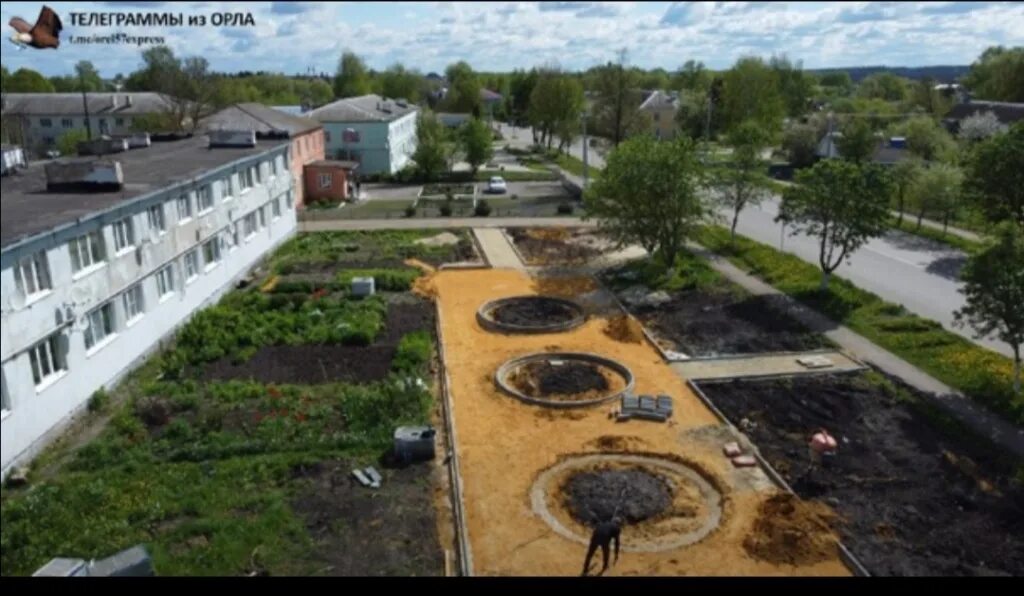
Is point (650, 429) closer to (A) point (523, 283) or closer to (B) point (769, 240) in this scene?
(A) point (523, 283)

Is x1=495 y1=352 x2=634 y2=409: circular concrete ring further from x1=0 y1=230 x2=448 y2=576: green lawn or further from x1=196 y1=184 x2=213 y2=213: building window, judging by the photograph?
x1=196 y1=184 x2=213 y2=213: building window

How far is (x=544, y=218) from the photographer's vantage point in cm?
3369

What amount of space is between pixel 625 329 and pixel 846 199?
6.63 metres

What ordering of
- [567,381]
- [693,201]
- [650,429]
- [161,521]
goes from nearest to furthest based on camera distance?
[161,521], [650,429], [567,381], [693,201]

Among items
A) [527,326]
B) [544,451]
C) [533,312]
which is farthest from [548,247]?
[544,451]

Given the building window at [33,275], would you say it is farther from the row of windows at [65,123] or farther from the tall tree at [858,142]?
the row of windows at [65,123]

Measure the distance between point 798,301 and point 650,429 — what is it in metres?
8.92

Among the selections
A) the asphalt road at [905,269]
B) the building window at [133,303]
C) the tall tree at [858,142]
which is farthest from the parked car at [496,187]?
the building window at [133,303]

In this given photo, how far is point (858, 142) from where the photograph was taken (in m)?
38.5

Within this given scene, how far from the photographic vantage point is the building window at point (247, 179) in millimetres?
24383

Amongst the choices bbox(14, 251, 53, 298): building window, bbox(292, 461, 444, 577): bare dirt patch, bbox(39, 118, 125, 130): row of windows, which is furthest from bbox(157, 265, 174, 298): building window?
bbox(39, 118, 125, 130): row of windows

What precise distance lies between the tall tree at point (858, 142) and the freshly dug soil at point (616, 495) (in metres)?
31.9

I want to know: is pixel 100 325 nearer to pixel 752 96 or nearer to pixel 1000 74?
pixel 1000 74

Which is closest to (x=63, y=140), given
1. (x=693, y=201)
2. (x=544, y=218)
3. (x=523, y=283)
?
(x=544, y=218)
